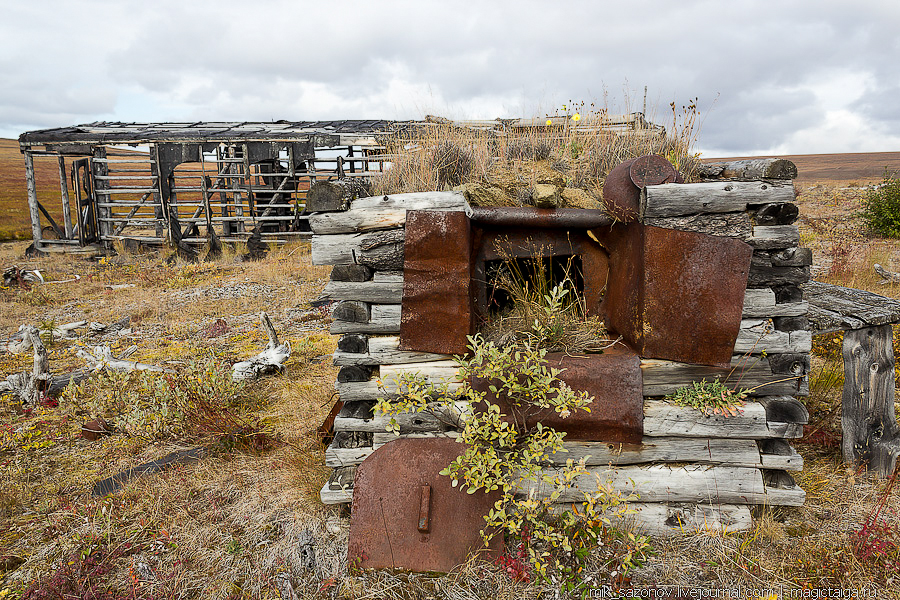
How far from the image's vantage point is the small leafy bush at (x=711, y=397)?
3166 millimetres

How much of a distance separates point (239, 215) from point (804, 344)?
14870mm

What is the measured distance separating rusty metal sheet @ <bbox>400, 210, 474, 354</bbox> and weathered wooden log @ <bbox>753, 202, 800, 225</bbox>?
1713 mm

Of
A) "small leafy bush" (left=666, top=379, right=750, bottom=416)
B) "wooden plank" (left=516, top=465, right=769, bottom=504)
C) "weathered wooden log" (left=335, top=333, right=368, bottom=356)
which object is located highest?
"weathered wooden log" (left=335, top=333, right=368, bottom=356)

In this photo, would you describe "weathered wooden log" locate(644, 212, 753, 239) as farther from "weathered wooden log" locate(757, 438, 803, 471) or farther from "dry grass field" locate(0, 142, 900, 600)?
"dry grass field" locate(0, 142, 900, 600)

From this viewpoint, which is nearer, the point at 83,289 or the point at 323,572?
the point at 323,572

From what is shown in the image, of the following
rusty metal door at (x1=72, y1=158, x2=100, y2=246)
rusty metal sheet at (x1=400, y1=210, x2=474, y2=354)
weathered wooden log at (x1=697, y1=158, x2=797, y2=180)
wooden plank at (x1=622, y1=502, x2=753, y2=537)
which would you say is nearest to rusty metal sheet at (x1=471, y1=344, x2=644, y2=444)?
rusty metal sheet at (x1=400, y1=210, x2=474, y2=354)

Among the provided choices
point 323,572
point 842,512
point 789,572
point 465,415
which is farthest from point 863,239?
point 323,572

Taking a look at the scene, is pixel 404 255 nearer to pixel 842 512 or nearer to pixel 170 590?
pixel 170 590

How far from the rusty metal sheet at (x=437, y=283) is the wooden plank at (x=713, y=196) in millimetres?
1123

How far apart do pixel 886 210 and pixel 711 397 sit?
464 inches

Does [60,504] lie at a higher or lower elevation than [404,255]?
lower

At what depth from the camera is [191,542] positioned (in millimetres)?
3385

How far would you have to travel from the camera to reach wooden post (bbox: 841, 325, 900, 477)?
388 cm

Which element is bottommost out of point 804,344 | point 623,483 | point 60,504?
point 60,504
